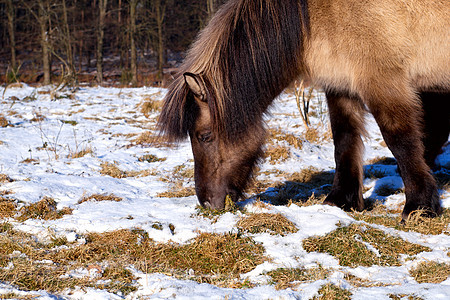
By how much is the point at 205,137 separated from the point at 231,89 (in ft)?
1.36

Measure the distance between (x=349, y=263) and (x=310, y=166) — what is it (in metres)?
2.90

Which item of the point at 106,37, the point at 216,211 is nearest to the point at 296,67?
the point at 216,211

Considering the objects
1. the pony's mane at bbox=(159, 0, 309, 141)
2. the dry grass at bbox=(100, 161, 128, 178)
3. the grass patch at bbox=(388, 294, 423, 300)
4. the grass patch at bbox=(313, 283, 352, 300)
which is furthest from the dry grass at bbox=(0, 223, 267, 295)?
the dry grass at bbox=(100, 161, 128, 178)

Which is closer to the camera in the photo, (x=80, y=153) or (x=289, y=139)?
(x=80, y=153)

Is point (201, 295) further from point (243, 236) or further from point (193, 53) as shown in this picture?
point (193, 53)

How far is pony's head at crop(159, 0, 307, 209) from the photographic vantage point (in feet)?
10.6

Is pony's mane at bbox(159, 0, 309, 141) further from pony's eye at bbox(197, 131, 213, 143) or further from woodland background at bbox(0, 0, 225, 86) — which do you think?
woodland background at bbox(0, 0, 225, 86)

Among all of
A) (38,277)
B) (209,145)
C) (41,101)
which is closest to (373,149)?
(209,145)

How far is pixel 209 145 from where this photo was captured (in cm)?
335

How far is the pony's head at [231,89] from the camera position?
3227 mm

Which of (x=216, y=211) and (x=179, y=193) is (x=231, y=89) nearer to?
(x=216, y=211)

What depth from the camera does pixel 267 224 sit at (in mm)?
2840

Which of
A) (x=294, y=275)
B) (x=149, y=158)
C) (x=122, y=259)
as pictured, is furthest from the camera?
(x=149, y=158)

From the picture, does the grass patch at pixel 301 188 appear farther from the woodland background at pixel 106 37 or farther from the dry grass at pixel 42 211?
the woodland background at pixel 106 37
